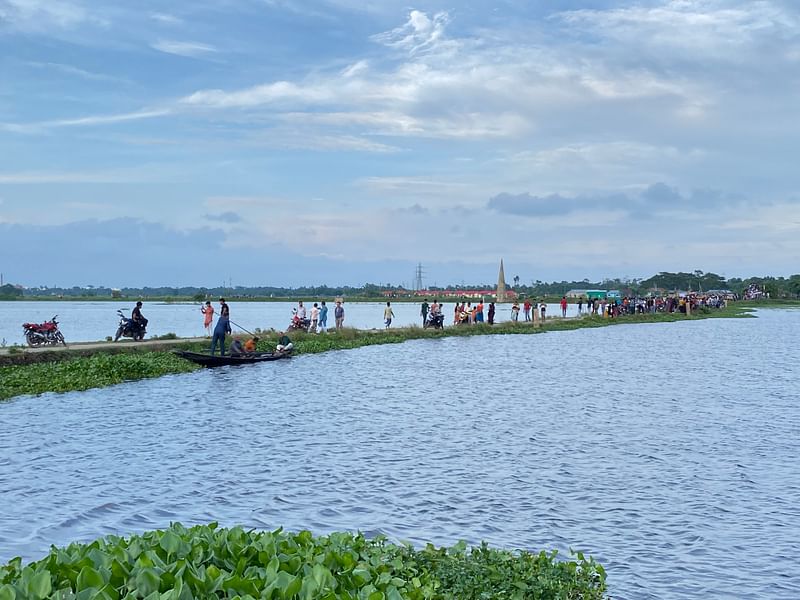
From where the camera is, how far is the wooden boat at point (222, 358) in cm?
3659

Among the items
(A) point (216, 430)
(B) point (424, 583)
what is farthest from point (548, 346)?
(B) point (424, 583)

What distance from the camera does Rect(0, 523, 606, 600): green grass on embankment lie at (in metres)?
5.93

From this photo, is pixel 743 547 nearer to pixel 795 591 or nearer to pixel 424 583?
pixel 795 591

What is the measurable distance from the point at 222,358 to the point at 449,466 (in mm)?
20612

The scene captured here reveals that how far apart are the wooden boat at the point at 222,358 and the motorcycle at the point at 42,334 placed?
538 cm

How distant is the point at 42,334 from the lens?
36.2m

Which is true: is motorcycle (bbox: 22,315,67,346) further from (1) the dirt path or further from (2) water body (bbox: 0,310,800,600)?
(2) water body (bbox: 0,310,800,600)

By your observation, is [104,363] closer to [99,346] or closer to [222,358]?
[99,346]

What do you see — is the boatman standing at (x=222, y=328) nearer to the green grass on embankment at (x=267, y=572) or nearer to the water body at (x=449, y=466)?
the water body at (x=449, y=466)

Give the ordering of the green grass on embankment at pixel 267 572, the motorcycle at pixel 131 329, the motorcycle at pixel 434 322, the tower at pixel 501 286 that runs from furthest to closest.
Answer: the tower at pixel 501 286, the motorcycle at pixel 434 322, the motorcycle at pixel 131 329, the green grass on embankment at pixel 267 572

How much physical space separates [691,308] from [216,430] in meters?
96.3

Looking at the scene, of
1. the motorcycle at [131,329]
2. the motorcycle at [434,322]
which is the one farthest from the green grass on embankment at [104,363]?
the motorcycle at [434,322]

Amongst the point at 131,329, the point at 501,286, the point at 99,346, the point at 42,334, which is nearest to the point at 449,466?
the point at 99,346

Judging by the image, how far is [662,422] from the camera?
2486cm
